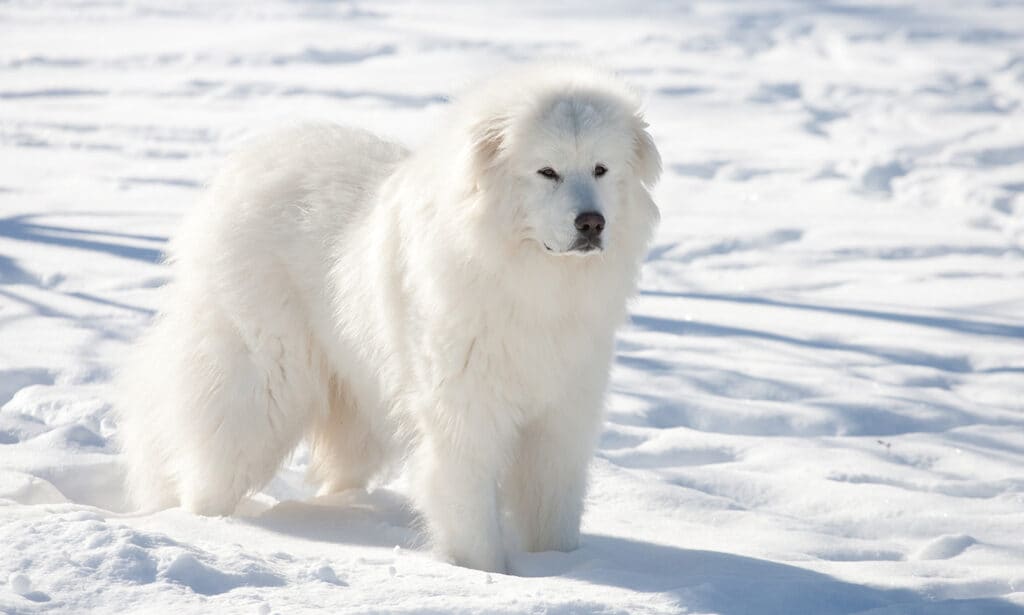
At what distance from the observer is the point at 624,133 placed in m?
4.44

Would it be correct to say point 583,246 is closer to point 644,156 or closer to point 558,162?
point 558,162

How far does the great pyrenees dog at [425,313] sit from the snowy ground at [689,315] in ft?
0.98

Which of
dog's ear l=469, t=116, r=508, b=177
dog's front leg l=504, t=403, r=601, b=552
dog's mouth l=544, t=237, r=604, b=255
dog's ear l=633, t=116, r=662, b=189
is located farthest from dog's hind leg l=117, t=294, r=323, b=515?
dog's ear l=633, t=116, r=662, b=189

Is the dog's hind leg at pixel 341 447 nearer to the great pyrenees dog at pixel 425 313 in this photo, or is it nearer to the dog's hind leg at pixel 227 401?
the great pyrenees dog at pixel 425 313

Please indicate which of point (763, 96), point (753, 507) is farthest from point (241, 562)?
point (763, 96)

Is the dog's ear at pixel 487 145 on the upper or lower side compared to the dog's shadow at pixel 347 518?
upper

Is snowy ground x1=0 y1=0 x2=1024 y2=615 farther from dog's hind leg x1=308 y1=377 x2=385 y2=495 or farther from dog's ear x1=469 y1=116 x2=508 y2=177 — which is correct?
dog's ear x1=469 y1=116 x2=508 y2=177

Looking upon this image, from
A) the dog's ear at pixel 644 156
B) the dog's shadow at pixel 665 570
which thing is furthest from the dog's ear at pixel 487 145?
the dog's shadow at pixel 665 570

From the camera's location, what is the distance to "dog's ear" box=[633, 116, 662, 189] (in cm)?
454

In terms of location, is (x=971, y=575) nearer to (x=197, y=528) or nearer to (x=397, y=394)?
(x=397, y=394)

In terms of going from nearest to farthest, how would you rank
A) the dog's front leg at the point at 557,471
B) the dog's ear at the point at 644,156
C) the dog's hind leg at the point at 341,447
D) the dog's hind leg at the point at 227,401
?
1. the dog's ear at the point at 644,156
2. the dog's front leg at the point at 557,471
3. the dog's hind leg at the point at 227,401
4. the dog's hind leg at the point at 341,447

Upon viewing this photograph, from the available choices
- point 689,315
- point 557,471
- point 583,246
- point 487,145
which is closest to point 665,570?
point 557,471

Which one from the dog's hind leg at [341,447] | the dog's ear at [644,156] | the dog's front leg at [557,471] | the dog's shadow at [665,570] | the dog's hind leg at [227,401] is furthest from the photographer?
the dog's hind leg at [341,447]

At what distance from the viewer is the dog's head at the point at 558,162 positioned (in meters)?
4.25
